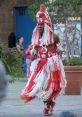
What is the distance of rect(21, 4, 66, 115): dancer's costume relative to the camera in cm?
948

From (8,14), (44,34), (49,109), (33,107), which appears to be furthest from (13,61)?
(8,14)

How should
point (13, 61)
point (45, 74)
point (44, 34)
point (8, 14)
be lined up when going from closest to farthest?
point (45, 74) → point (44, 34) → point (13, 61) → point (8, 14)

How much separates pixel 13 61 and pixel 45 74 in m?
1.38

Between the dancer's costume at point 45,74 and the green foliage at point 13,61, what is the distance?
3.14 feet

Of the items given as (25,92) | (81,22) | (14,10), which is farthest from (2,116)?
(14,10)

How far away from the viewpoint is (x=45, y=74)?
9.57 metres

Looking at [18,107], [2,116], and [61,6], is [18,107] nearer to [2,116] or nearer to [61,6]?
[2,116]

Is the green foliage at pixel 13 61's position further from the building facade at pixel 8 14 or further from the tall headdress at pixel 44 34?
the building facade at pixel 8 14

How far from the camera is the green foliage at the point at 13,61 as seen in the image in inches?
415

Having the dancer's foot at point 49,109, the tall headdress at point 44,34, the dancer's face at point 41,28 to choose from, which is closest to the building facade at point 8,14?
the tall headdress at point 44,34

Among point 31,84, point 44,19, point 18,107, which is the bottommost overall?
point 18,107

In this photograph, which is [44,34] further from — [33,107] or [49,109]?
[33,107]

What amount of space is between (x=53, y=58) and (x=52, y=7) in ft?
33.2

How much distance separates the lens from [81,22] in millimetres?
22891
